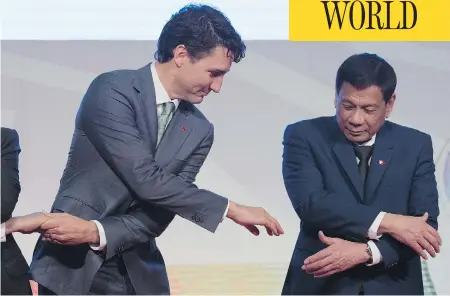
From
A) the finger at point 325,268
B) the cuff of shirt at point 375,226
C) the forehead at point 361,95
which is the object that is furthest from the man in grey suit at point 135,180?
the forehead at point 361,95

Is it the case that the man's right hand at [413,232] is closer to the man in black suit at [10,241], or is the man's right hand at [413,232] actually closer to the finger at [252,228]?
the finger at [252,228]

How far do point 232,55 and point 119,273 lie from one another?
89 cm

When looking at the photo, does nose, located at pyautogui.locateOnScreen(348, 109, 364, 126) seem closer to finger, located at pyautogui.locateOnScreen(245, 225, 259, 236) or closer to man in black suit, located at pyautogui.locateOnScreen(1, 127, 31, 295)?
finger, located at pyautogui.locateOnScreen(245, 225, 259, 236)

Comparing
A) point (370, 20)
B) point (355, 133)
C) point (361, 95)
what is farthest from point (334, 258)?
point (370, 20)

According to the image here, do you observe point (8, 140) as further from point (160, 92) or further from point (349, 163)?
point (349, 163)

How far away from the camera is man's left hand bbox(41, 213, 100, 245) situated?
2.80 metres

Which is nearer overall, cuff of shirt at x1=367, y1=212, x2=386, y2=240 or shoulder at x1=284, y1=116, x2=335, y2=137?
cuff of shirt at x1=367, y1=212, x2=386, y2=240

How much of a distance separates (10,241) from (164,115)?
73cm

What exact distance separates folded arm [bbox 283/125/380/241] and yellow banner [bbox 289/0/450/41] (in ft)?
3.10

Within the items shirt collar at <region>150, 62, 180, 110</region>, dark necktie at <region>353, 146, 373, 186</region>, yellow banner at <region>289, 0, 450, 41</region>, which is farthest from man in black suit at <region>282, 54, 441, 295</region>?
yellow banner at <region>289, 0, 450, 41</region>

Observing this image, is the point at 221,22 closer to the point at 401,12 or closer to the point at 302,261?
the point at 302,261

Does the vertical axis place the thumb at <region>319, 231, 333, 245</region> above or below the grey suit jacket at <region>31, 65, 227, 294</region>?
below

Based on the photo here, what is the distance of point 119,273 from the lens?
3.00m

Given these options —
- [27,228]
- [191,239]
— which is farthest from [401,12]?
[27,228]
